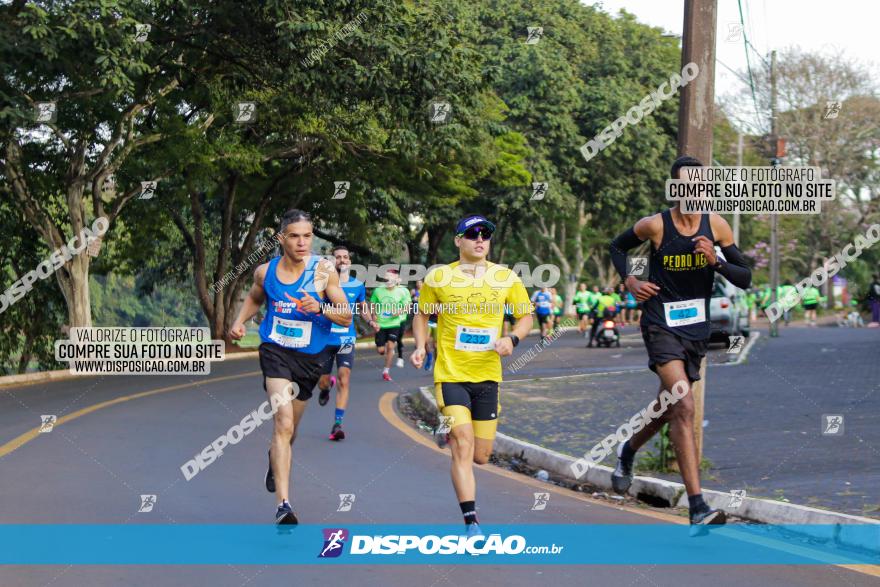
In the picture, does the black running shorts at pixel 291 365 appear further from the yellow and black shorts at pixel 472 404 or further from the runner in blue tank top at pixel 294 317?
the yellow and black shorts at pixel 472 404

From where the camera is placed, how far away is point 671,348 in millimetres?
7570

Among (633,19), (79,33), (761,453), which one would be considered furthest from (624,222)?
(761,453)

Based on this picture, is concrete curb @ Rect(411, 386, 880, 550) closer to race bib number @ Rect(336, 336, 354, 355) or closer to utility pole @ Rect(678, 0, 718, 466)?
utility pole @ Rect(678, 0, 718, 466)

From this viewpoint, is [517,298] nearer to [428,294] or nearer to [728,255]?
[428,294]

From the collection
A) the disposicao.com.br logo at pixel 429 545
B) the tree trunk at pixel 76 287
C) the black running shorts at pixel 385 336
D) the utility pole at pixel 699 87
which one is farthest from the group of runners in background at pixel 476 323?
the tree trunk at pixel 76 287

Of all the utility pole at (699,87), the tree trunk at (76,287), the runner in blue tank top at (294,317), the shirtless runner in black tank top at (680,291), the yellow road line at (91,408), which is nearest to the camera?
the shirtless runner in black tank top at (680,291)

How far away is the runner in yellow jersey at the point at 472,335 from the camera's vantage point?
23.7 ft

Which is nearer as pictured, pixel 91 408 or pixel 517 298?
pixel 517 298

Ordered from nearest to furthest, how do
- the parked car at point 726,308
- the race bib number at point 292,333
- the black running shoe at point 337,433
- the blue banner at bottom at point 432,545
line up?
the blue banner at bottom at point 432,545, the race bib number at point 292,333, the black running shoe at point 337,433, the parked car at point 726,308

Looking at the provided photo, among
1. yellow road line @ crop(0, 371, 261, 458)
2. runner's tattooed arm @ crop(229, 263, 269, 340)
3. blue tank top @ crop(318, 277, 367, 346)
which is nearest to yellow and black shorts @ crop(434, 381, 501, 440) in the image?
runner's tattooed arm @ crop(229, 263, 269, 340)

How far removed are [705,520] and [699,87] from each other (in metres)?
3.77

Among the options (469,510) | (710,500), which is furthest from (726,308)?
(469,510)

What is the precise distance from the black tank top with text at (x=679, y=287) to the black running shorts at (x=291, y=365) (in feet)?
7.08

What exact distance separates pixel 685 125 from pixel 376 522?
3.94 m
